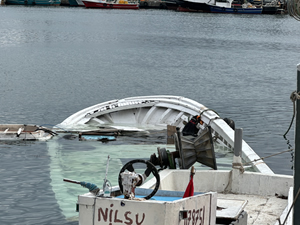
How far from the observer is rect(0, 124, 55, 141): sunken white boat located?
21.9 meters

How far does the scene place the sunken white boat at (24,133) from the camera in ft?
71.7

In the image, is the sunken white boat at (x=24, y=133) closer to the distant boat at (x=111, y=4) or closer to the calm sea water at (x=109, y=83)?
the calm sea water at (x=109, y=83)

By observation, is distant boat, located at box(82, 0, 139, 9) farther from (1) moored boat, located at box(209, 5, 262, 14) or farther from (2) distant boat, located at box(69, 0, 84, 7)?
(1) moored boat, located at box(209, 5, 262, 14)

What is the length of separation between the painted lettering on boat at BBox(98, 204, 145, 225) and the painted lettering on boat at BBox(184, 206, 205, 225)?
0.77 m

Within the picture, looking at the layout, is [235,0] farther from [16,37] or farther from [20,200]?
[20,200]

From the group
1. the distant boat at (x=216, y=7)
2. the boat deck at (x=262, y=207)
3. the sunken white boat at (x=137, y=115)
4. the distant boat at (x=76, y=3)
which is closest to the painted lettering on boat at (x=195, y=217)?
the boat deck at (x=262, y=207)

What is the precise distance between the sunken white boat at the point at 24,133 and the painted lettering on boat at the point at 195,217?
47.8 ft

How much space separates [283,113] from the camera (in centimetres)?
3039

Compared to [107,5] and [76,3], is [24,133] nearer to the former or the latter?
[107,5]

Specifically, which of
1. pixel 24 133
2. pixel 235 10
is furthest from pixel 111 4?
pixel 24 133

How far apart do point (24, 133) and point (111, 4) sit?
442ft

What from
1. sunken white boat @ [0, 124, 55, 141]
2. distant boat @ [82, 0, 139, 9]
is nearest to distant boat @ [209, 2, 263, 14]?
distant boat @ [82, 0, 139, 9]

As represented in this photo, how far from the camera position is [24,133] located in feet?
72.0

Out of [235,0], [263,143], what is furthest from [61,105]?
[235,0]
